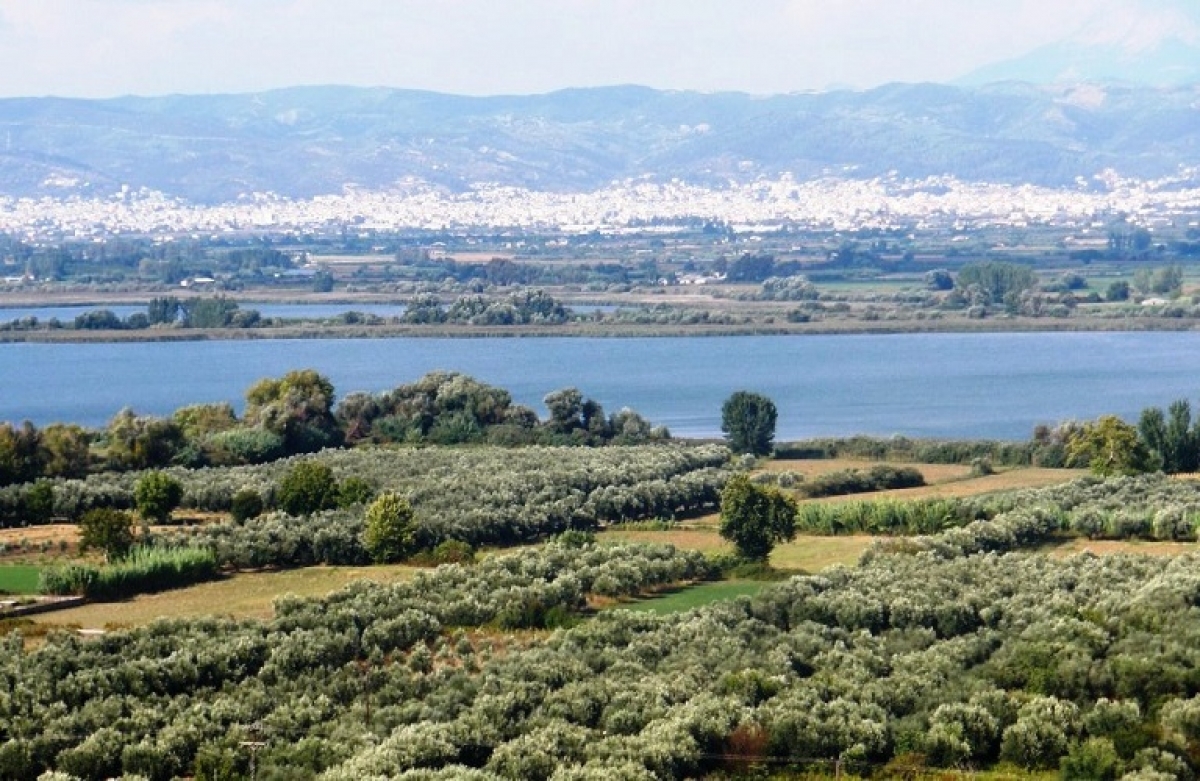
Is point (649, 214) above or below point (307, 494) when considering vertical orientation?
above

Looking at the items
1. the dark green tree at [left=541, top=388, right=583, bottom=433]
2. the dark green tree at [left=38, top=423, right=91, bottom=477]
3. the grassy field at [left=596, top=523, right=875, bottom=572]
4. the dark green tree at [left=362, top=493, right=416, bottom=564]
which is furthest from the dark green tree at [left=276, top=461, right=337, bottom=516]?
the dark green tree at [left=541, top=388, right=583, bottom=433]

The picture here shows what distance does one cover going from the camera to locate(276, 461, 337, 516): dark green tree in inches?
1125

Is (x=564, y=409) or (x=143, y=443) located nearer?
(x=143, y=443)

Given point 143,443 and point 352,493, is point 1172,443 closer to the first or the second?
point 352,493

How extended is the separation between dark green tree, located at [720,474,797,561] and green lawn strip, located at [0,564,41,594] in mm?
8219

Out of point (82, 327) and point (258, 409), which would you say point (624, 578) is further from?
point (82, 327)

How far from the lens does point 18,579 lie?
24.0 m

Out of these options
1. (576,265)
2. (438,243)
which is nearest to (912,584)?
(576,265)

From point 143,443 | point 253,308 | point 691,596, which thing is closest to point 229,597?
point 691,596

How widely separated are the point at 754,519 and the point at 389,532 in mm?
4436

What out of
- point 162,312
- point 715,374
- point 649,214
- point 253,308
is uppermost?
point 649,214

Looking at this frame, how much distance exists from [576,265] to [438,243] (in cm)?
3063

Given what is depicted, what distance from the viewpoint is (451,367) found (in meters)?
63.5

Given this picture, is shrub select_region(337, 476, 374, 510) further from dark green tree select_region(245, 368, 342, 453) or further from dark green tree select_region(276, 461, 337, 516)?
dark green tree select_region(245, 368, 342, 453)
